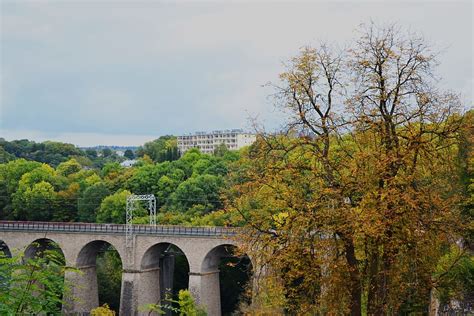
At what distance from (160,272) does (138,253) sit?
557cm

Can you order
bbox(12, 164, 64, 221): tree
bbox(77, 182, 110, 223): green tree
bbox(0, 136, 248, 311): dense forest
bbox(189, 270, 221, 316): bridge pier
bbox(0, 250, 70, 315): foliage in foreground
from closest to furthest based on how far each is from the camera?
bbox(0, 250, 70, 315): foliage in foreground < bbox(189, 270, 221, 316): bridge pier < bbox(0, 136, 248, 311): dense forest < bbox(77, 182, 110, 223): green tree < bbox(12, 164, 64, 221): tree

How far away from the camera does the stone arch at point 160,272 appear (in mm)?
52703

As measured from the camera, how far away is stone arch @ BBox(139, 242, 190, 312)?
52703mm

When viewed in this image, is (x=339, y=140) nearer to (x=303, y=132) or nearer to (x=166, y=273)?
(x=303, y=132)

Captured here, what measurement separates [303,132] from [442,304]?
9.39 meters

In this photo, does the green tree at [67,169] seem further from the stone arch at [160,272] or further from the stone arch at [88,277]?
the stone arch at [88,277]

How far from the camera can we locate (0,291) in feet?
40.3

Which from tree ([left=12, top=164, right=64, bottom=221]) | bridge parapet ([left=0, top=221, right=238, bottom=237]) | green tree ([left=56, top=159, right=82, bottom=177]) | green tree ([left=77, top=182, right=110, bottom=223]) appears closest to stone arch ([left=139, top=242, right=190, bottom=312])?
bridge parapet ([left=0, top=221, right=238, bottom=237])

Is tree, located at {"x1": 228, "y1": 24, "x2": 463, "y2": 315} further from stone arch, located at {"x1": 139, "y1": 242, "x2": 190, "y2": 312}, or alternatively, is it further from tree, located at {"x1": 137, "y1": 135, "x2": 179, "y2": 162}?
tree, located at {"x1": 137, "y1": 135, "x2": 179, "y2": 162}

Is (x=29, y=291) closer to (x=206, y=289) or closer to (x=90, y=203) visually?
(x=206, y=289)

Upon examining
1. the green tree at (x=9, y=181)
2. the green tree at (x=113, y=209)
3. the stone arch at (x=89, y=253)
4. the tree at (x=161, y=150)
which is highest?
the tree at (x=161, y=150)

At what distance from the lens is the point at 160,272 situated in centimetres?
5750

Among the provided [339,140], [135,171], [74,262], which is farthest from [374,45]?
[135,171]

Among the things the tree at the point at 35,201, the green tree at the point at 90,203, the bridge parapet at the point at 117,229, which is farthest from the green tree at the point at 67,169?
the bridge parapet at the point at 117,229
